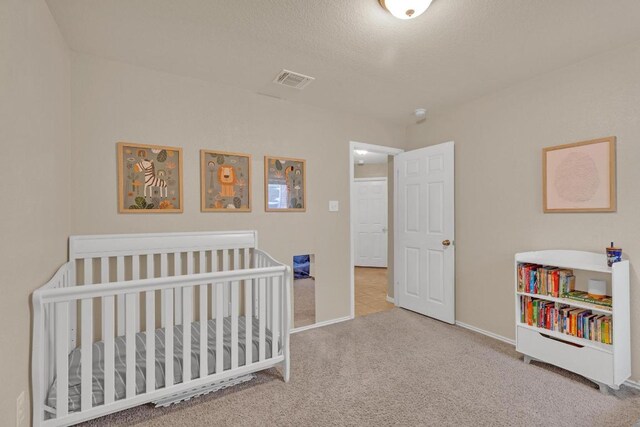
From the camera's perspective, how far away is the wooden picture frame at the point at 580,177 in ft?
6.89

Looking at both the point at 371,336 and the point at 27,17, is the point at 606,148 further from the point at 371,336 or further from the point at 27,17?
the point at 27,17

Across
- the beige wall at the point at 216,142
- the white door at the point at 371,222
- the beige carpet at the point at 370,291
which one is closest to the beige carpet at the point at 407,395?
the beige wall at the point at 216,142

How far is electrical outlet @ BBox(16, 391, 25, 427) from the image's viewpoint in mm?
1302

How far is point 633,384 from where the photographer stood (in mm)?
1992

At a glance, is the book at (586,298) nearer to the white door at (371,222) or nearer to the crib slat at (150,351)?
the crib slat at (150,351)

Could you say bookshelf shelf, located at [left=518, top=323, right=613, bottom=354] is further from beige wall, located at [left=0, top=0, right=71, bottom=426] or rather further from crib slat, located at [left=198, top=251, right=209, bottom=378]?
beige wall, located at [left=0, top=0, right=71, bottom=426]

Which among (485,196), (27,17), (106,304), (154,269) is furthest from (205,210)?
(485,196)

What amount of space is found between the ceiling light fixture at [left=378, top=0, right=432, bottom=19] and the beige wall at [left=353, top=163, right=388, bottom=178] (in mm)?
4971

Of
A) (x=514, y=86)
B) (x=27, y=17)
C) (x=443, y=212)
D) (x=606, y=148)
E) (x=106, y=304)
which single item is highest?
(x=514, y=86)

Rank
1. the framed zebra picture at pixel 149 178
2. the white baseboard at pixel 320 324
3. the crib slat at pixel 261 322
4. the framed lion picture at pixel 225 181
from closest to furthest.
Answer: the crib slat at pixel 261 322, the framed zebra picture at pixel 149 178, the framed lion picture at pixel 225 181, the white baseboard at pixel 320 324

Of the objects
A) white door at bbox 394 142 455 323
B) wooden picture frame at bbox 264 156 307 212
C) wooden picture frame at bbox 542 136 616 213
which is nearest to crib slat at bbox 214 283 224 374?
wooden picture frame at bbox 264 156 307 212

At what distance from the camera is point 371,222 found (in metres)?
6.64

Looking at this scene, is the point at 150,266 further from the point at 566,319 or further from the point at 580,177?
the point at 580,177

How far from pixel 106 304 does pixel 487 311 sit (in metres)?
3.02
